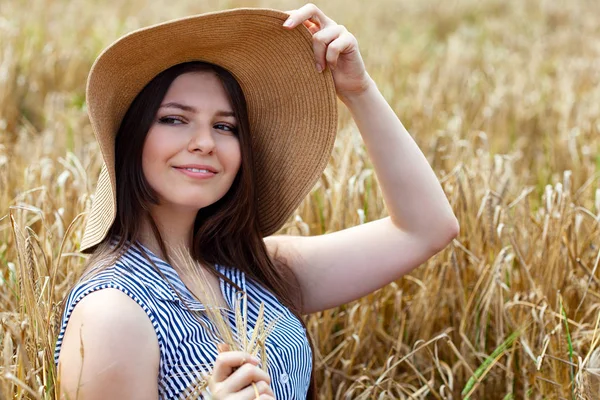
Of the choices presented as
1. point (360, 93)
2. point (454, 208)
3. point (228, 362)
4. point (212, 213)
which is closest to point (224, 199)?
point (212, 213)

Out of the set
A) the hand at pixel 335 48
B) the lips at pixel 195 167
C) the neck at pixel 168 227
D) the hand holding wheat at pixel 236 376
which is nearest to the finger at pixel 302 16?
the hand at pixel 335 48

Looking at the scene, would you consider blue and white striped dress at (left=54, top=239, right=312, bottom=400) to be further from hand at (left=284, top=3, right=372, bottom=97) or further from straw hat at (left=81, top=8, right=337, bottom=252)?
hand at (left=284, top=3, right=372, bottom=97)

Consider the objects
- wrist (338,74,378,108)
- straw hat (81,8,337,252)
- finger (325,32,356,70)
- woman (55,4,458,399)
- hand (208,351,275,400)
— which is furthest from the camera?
wrist (338,74,378,108)

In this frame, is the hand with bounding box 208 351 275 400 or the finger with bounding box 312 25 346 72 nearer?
the hand with bounding box 208 351 275 400

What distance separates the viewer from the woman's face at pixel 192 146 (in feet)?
5.38

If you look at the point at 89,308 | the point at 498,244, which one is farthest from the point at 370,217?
the point at 89,308

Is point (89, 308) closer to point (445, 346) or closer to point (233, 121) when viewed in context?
point (233, 121)

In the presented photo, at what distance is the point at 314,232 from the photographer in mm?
2613

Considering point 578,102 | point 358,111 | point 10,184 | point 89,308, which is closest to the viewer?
point 89,308

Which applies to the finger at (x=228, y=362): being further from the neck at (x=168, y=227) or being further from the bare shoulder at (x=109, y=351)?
the neck at (x=168, y=227)

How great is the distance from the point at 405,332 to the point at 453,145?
45.7 inches

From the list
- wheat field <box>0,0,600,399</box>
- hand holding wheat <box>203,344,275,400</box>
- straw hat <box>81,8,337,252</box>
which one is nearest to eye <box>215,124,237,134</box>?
straw hat <box>81,8,337,252</box>

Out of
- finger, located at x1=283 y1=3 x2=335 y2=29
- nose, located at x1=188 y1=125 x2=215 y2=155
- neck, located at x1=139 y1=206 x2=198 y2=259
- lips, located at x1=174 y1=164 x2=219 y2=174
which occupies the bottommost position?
neck, located at x1=139 y1=206 x2=198 y2=259

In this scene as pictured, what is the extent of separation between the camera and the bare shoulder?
4.45 ft
